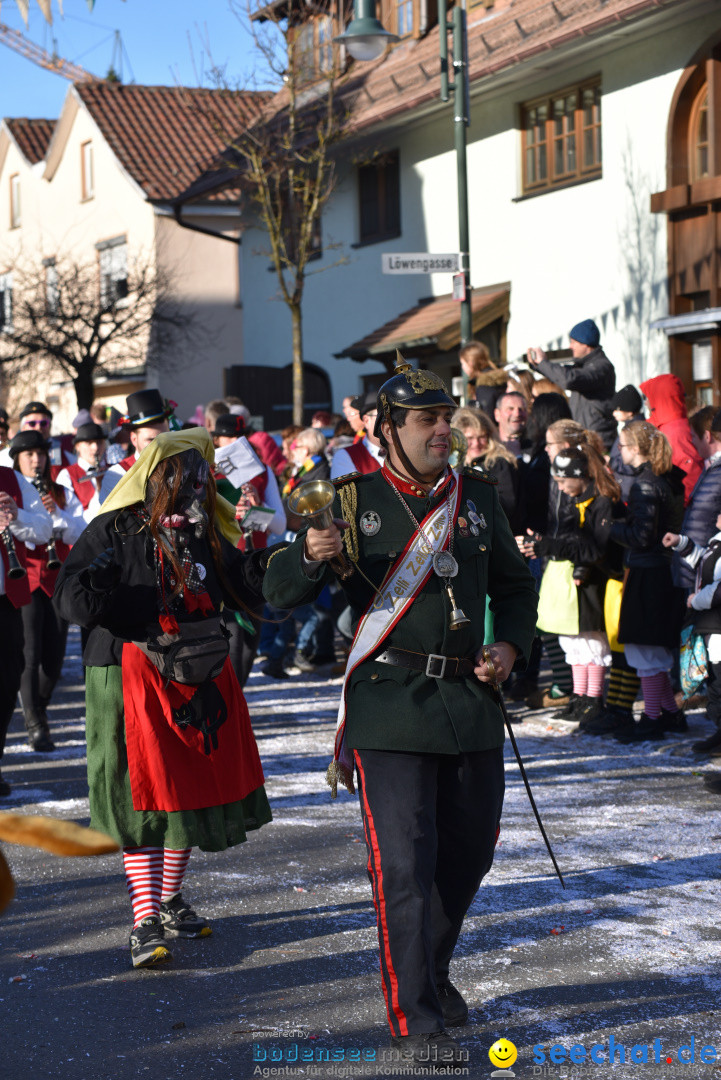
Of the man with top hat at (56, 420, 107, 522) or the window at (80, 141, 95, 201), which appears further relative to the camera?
the window at (80, 141, 95, 201)

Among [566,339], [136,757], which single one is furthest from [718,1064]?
[566,339]

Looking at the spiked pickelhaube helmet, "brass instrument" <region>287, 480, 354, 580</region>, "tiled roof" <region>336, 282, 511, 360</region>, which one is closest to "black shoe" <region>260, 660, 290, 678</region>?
the spiked pickelhaube helmet

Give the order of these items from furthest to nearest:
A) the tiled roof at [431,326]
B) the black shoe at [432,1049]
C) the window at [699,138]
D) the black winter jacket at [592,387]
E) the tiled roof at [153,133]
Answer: the tiled roof at [153,133] → the tiled roof at [431,326] → the window at [699,138] → the black winter jacket at [592,387] → the black shoe at [432,1049]

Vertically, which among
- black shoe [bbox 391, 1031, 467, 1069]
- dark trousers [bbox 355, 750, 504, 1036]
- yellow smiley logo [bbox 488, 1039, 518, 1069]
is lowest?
yellow smiley logo [bbox 488, 1039, 518, 1069]

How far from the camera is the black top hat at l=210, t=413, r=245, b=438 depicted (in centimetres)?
962

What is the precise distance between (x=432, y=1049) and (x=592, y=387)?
24.2 ft

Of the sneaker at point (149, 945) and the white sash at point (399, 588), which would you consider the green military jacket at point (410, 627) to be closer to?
the white sash at point (399, 588)

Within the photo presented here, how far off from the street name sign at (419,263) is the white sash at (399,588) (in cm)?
848

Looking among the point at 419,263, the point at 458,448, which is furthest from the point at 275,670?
the point at 458,448

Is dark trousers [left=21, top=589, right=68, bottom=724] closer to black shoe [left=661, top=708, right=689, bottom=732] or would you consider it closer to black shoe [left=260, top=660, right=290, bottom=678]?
black shoe [left=260, top=660, right=290, bottom=678]

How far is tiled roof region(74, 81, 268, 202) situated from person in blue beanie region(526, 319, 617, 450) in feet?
74.0

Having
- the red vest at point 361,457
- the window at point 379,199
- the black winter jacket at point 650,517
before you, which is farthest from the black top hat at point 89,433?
the window at point 379,199

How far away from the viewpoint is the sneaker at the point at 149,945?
4859 millimetres

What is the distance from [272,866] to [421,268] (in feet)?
25.2
